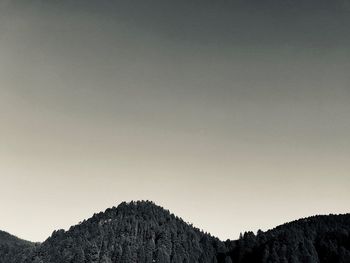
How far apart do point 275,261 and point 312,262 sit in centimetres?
1979

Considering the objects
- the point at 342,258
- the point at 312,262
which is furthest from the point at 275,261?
the point at 342,258

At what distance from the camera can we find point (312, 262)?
656 ft

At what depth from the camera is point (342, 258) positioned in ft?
631

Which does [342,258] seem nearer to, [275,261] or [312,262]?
[312,262]

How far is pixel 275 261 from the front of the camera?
646 ft

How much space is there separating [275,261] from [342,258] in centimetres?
3189
